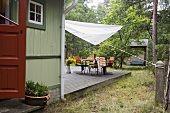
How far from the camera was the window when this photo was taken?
4246mm

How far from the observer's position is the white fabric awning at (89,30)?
786 cm

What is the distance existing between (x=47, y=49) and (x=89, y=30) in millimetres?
3679

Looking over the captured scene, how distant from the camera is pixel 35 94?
13.0 feet

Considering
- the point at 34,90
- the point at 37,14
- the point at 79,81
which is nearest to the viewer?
the point at 34,90

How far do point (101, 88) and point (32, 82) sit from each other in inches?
151

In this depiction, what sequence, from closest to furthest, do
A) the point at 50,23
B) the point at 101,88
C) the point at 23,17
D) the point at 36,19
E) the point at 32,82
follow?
1. the point at 23,17
2. the point at 32,82
3. the point at 36,19
4. the point at 50,23
5. the point at 101,88

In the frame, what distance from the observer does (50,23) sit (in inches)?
191

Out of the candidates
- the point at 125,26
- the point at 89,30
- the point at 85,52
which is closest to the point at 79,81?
the point at 89,30

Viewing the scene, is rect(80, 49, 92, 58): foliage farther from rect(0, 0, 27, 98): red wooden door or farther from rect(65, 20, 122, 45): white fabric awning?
rect(0, 0, 27, 98): red wooden door

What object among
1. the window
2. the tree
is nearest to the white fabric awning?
the window

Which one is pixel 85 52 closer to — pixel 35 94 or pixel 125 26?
pixel 125 26

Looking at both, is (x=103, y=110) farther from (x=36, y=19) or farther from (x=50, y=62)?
(x=36, y=19)

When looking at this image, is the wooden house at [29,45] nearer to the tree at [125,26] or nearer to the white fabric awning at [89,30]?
the white fabric awning at [89,30]

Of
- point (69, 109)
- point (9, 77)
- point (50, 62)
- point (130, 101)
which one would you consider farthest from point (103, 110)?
point (9, 77)
